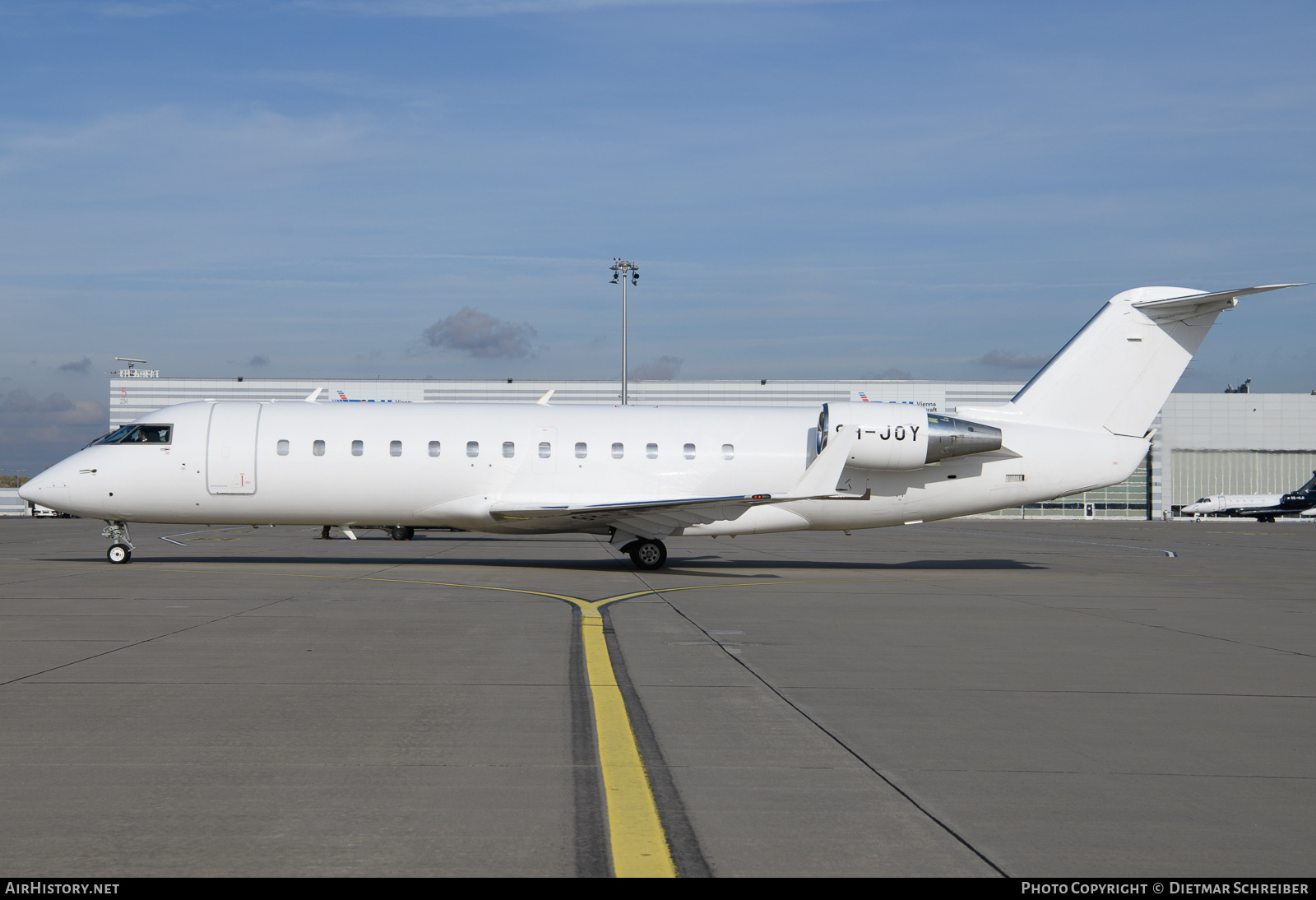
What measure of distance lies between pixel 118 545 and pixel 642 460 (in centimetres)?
1124

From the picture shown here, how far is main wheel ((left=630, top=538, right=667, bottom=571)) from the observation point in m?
21.7

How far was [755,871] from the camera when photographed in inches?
167

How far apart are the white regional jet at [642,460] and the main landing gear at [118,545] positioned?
0.05 metres

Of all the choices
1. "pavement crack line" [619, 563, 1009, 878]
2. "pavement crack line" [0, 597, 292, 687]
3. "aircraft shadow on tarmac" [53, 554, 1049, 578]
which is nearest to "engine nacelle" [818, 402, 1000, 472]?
"aircraft shadow on tarmac" [53, 554, 1049, 578]

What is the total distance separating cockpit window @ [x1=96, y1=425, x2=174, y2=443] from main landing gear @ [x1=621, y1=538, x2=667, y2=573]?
10.2 metres

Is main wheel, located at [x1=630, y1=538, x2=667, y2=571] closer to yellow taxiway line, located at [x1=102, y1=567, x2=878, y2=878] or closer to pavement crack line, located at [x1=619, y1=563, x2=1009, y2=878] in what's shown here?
A: pavement crack line, located at [x1=619, y1=563, x2=1009, y2=878]

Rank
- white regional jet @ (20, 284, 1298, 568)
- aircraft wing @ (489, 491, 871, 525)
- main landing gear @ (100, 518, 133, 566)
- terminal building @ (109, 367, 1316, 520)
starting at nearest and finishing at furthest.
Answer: aircraft wing @ (489, 491, 871, 525)
main landing gear @ (100, 518, 133, 566)
white regional jet @ (20, 284, 1298, 568)
terminal building @ (109, 367, 1316, 520)

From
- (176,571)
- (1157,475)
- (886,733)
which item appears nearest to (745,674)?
(886,733)

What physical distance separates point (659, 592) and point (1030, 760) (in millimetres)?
10732

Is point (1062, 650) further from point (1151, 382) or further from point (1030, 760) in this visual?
point (1151, 382)

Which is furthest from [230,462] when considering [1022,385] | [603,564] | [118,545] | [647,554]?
[1022,385]

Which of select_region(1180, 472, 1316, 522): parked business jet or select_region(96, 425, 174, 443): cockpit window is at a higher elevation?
select_region(96, 425, 174, 443): cockpit window

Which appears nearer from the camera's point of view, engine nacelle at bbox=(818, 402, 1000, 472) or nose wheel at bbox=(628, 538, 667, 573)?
engine nacelle at bbox=(818, 402, 1000, 472)

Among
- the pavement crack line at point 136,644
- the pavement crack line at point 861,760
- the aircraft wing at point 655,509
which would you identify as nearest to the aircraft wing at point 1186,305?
the aircraft wing at point 655,509
